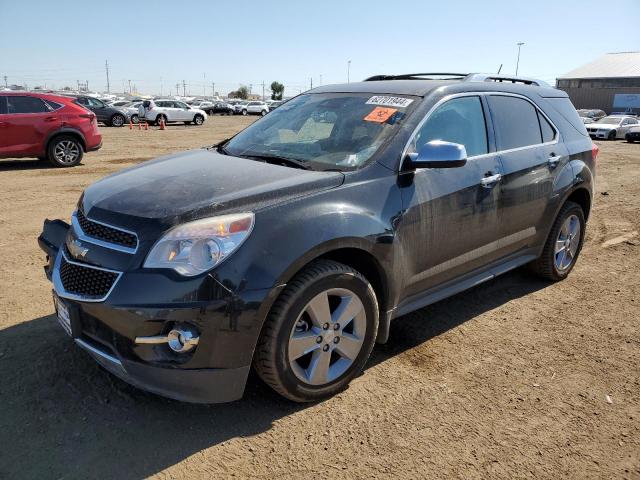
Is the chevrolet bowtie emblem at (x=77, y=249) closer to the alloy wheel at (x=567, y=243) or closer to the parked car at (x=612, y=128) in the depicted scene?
the alloy wheel at (x=567, y=243)

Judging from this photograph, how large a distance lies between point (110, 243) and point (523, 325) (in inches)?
120

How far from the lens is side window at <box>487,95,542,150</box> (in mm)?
3955

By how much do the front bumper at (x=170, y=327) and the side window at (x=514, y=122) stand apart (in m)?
2.42

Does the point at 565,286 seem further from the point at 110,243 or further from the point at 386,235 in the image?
the point at 110,243

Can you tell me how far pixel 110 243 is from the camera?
2.61m

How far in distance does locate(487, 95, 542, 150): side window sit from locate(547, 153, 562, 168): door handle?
0.58 feet

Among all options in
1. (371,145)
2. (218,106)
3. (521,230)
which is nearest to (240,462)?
(371,145)

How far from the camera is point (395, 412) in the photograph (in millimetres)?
2863

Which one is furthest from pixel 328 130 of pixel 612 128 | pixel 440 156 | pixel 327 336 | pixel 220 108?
pixel 220 108

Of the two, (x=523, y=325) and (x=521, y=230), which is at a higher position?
(x=521, y=230)

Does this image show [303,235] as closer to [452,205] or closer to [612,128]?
[452,205]

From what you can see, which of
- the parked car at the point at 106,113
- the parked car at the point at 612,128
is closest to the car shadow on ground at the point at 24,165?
the parked car at the point at 106,113

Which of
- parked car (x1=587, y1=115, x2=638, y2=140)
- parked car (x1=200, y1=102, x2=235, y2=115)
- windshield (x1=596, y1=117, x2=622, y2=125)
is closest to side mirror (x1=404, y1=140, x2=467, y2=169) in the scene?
parked car (x1=587, y1=115, x2=638, y2=140)

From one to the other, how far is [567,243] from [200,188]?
12.0ft
